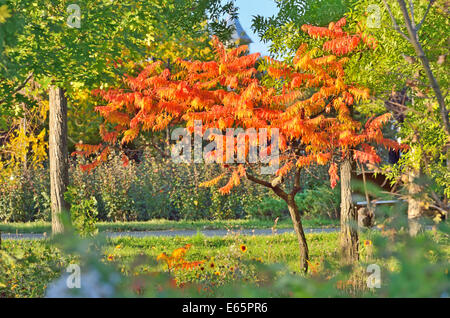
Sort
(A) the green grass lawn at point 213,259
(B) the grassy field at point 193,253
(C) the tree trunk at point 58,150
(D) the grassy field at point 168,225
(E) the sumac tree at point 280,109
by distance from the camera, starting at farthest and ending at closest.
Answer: (D) the grassy field at point 168,225
(C) the tree trunk at point 58,150
(E) the sumac tree at point 280,109
(B) the grassy field at point 193,253
(A) the green grass lawn at point 213,259

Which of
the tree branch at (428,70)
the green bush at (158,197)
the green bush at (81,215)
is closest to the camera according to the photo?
the tree branch at (428,70)

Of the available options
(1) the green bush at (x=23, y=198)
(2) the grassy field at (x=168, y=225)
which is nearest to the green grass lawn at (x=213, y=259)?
(2) the grassy field at (x=168, y=225)

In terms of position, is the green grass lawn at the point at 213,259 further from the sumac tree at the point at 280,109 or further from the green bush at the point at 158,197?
the green bush at the point at 158,197

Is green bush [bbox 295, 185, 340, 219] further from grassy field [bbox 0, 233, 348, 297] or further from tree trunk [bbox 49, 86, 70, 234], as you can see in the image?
tree trunk [bbox 49, 86, 70, 234]

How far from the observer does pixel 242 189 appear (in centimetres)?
1573

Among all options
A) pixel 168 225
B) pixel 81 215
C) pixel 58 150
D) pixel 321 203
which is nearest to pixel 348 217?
pixel 81 215

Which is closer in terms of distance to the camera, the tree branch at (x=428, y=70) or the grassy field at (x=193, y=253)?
the tree branch at (x=428, y=70)

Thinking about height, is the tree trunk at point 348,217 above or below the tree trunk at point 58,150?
below

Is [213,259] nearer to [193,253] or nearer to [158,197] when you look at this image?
[193,253]

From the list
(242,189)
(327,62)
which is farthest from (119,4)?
(242,189)

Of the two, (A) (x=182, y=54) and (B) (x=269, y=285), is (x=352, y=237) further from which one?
(A) (x=182, y=54)

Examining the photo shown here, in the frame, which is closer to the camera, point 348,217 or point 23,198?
point 348,217

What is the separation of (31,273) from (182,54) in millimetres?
10402

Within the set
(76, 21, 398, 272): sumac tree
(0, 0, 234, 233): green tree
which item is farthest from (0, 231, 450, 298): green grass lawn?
(0, 0, 234, 233): green tree
